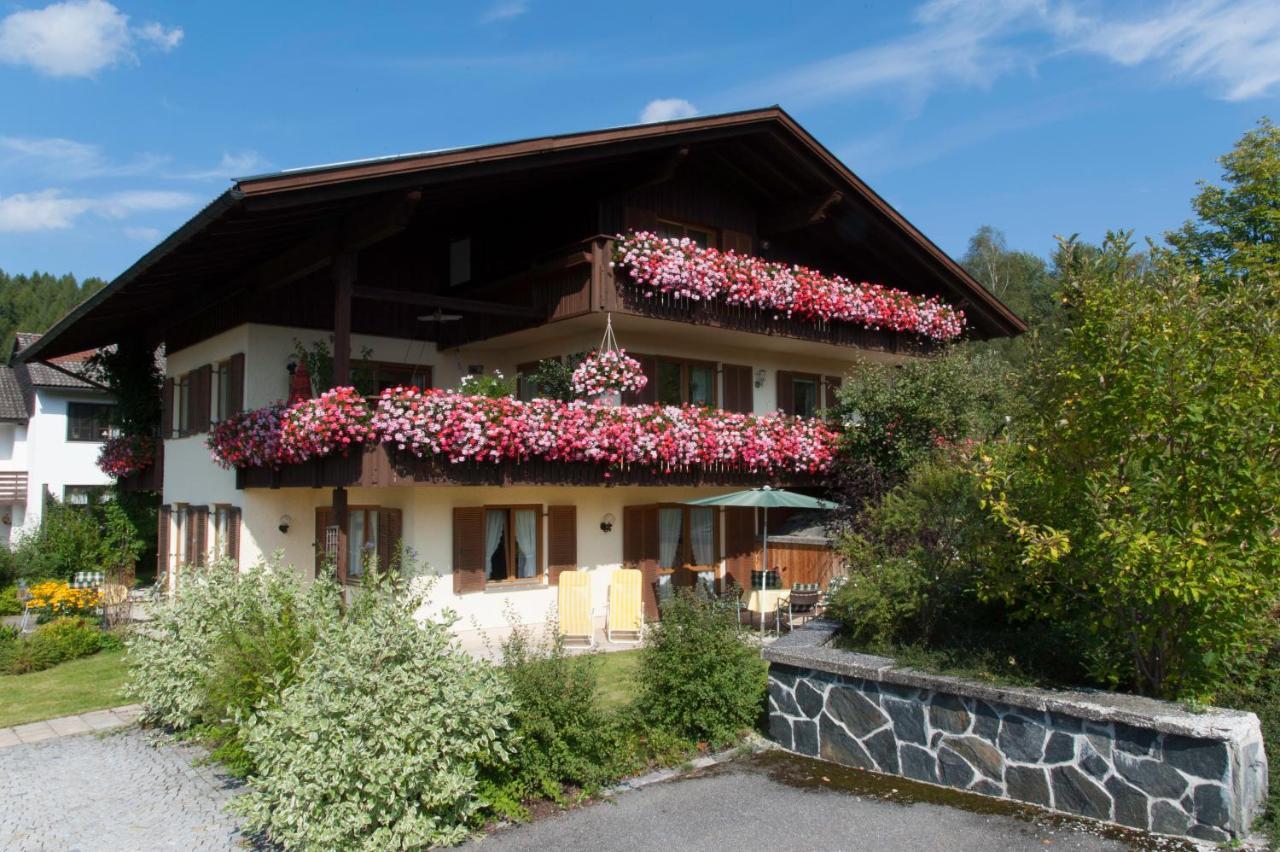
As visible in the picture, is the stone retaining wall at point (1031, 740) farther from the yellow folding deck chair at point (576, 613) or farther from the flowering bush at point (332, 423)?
the flowering bush at point (332, 423)

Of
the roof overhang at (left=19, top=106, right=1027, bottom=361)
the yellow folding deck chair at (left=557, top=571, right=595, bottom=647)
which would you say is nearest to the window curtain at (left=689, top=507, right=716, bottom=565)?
the yellow folding deck chair at (left=557, top=571, right=595, bottom=647)

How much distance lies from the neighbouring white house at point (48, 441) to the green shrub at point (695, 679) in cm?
2878

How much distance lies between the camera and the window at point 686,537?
16.6 m

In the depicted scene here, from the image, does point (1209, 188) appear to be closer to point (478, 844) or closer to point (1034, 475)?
point (1034, 475)

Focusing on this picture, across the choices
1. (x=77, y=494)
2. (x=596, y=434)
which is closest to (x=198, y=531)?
(x=596, y=434)

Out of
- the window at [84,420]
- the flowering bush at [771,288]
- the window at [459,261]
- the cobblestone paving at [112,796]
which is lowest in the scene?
the cobblestone paving at [112,796]

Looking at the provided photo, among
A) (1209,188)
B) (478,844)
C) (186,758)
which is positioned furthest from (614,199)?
(1209,188)

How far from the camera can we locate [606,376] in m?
14.3

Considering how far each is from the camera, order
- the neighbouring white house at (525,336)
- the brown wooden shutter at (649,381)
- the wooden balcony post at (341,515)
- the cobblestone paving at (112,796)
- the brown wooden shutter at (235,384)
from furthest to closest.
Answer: the brown wooden shutter at (649,381) < the brown wooden shutter at (235,384) < the wooden balcony post at (341,515) < the neighbouring white house at (525,336) < the cobblestone paving at (112,796)

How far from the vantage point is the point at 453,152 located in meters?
12.3

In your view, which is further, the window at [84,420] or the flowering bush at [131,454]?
the window at [84,420]

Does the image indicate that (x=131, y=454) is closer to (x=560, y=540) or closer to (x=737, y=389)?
(x=560, y=540)

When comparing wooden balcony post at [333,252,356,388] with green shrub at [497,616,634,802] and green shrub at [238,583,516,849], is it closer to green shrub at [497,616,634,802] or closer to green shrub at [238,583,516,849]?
green shrub at [497,616,634,802]

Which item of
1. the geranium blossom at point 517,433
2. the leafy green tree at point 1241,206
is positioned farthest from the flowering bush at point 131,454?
the leafy green tree at point 1241,206
